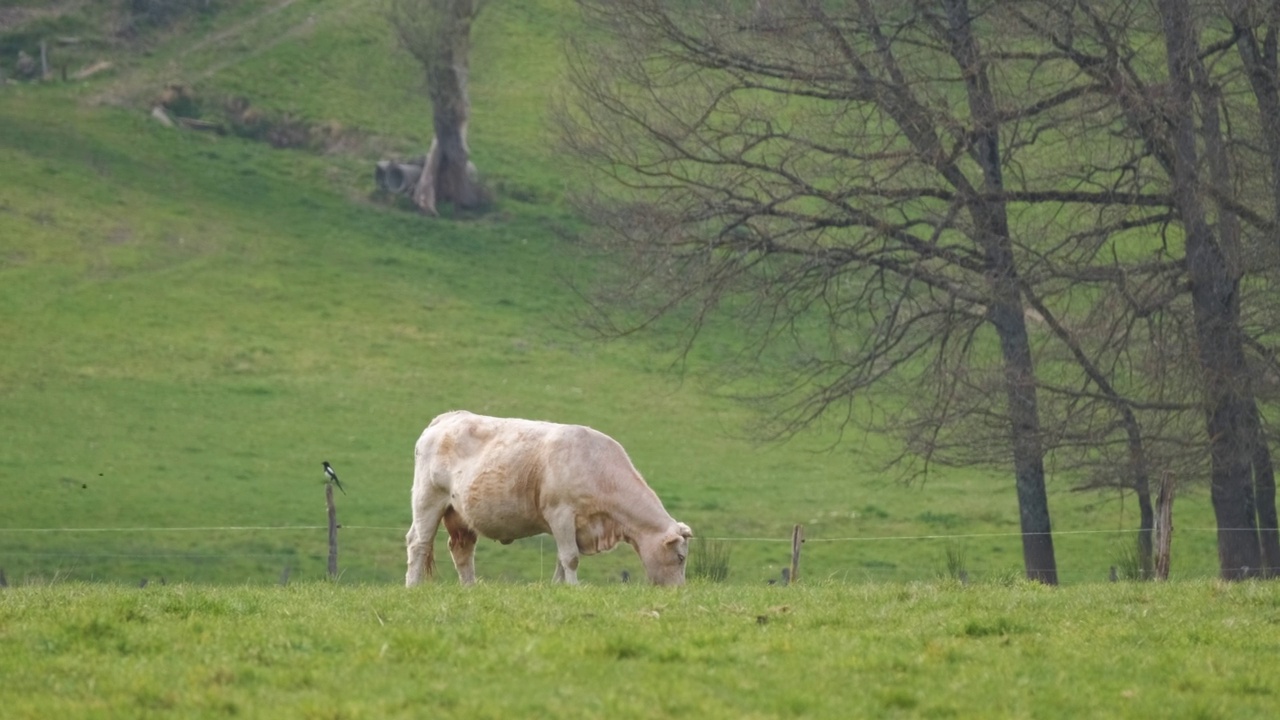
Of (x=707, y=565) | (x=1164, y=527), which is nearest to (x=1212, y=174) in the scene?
(x=1164, y=527)

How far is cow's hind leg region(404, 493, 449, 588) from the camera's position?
1656 cm

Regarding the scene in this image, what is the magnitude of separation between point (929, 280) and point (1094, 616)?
10022mm

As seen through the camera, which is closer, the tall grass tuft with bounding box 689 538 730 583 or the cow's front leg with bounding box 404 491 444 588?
the cow's front leg with bounding box 404 491 444 588

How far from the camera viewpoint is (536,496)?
1595 cm

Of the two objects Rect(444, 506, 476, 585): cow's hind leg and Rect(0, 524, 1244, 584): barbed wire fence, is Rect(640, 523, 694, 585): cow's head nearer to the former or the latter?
Rect(444, 506, 476, 585): cow's hind leg

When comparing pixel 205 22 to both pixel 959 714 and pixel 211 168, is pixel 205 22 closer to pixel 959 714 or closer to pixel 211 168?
pixel 211 168

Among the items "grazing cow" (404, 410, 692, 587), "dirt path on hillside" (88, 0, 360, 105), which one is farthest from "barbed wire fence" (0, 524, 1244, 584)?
"dirt path on hillside" (88, 0, 360, 105)

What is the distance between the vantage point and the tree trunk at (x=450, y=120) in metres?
51.8

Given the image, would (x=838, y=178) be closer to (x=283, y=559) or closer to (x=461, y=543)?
(x=461, y=543)

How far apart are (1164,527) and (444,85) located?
40.0m

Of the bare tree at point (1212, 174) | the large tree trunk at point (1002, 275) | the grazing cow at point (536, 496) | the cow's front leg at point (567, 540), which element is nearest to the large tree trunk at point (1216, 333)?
the bare tree at point (1212, 174)

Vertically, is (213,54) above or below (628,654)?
above

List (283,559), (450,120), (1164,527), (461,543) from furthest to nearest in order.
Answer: (450,120)
(283,559)
(461,543)
(1164,527)

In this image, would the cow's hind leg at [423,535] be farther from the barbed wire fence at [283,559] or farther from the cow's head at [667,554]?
the barbed wire fence at [283,559]
